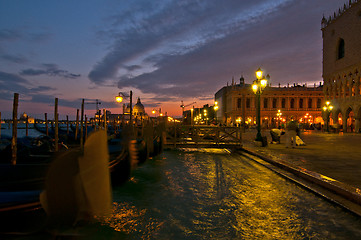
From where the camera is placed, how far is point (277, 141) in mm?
15086

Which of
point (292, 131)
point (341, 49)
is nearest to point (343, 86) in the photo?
point (341, 49)

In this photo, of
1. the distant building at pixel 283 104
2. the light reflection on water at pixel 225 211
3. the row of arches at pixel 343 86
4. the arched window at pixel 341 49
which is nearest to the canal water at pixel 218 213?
the light reflection on water at pixel 225 211

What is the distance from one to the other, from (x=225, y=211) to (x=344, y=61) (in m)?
34.8

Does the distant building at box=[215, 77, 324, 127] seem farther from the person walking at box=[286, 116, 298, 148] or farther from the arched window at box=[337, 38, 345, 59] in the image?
the person walking at box=[286, 116, 298, 148]

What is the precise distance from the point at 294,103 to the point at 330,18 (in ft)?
80.0

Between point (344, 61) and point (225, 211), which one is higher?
point (344, 61)

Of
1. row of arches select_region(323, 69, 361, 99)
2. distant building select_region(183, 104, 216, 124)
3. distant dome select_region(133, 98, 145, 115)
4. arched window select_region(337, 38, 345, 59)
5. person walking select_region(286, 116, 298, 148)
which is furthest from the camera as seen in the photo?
distant dome select_region(133, 98, 145, 115)

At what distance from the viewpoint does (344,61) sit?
31.0 m

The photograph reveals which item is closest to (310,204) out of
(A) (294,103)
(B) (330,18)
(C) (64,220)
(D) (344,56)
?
(C) (64,220)

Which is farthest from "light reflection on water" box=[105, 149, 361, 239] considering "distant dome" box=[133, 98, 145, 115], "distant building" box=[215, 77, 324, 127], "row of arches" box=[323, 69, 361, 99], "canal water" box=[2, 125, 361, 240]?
"distant dome" box=[133, 98, 145, 115]

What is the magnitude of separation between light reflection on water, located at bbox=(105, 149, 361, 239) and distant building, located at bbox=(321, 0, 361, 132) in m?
29.5

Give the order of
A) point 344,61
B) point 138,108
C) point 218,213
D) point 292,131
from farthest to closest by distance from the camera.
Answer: point 138,108
point 344,61
point 292,131
point 218,213

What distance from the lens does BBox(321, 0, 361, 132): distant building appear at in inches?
1121

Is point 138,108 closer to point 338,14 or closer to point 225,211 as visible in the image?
point 338,14
